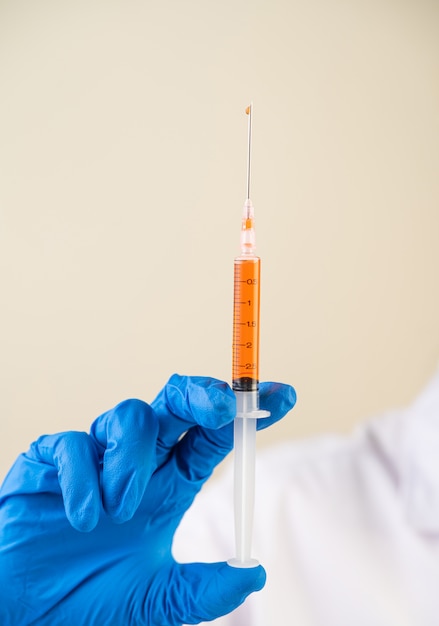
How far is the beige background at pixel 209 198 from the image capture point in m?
2.84

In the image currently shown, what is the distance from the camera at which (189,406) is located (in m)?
1.01

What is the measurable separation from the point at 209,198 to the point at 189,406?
198 centimetres

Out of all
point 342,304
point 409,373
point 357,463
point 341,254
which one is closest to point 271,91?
point 341,254

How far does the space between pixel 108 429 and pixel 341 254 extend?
208cm

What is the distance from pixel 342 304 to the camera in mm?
2982

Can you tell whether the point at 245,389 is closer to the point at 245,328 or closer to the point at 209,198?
the point at 245,328

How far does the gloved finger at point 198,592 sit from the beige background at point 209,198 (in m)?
A: 1.80

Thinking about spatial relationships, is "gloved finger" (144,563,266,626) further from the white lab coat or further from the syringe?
the white lab coat

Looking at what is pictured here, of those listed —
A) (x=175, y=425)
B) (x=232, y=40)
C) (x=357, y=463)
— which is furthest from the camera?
(x=232, y=40)

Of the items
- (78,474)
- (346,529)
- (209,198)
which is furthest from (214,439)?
(209,198)

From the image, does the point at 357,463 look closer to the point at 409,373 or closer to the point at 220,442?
the point at 220,442

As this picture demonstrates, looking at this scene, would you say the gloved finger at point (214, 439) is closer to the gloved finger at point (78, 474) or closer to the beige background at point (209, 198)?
the gloved finger at point (78, 474)

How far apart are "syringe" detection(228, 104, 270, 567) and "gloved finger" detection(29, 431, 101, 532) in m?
0.21

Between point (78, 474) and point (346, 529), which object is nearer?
point (78, 474)
